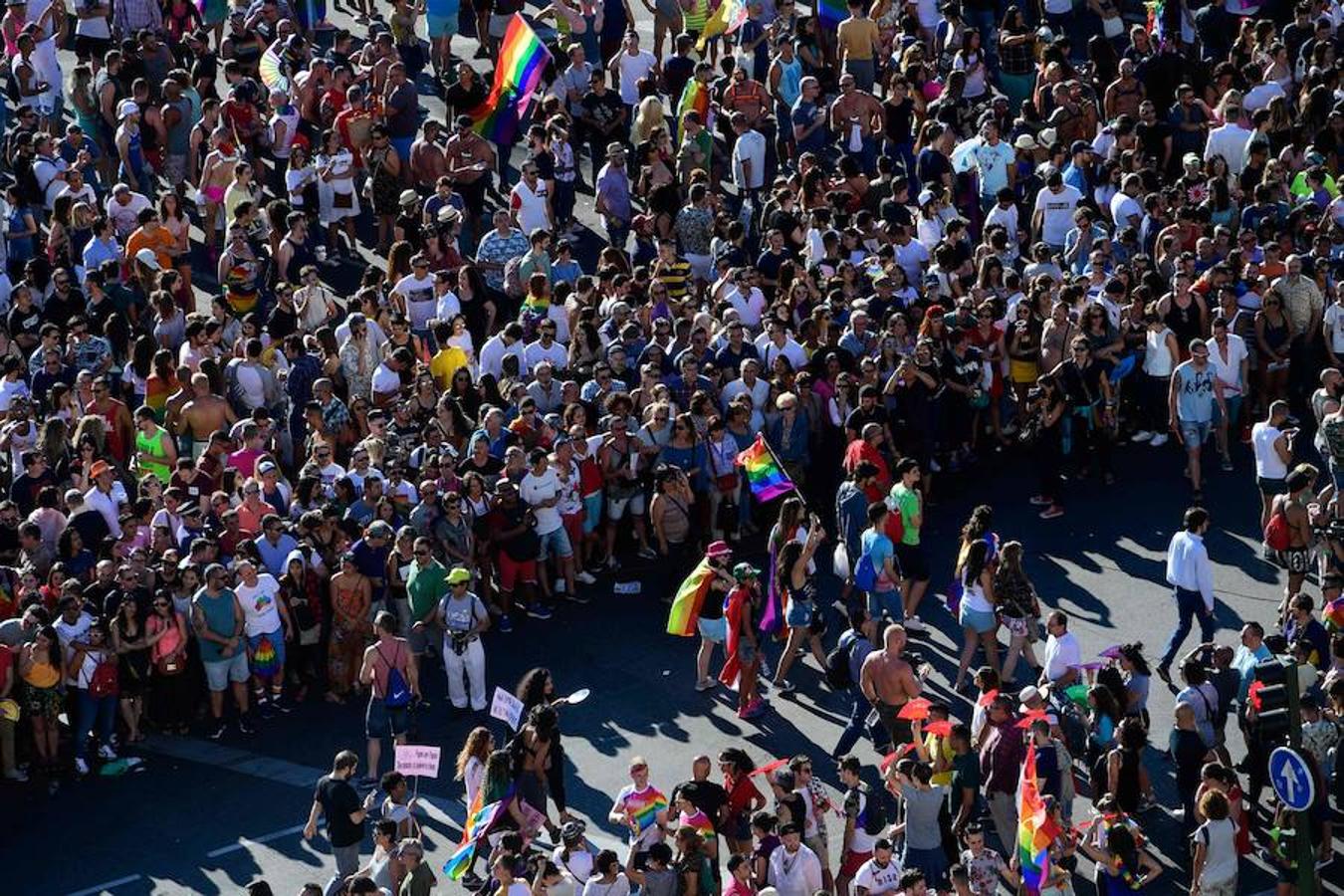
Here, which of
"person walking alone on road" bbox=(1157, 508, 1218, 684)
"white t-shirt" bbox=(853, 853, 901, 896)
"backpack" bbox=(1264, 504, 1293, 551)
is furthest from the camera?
"backpack" bbox=(1264, 504, 1293, 551)

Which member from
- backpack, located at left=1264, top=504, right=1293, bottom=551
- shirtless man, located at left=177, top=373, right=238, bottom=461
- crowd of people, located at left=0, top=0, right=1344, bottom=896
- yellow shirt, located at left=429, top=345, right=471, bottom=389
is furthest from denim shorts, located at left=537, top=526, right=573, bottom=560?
backpack, located at left=1264, top=504, right=1293, bottom=551

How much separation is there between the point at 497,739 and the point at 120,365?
6415 millimetres

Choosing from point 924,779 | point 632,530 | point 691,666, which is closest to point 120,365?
point 632,530

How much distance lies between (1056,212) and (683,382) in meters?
5.04

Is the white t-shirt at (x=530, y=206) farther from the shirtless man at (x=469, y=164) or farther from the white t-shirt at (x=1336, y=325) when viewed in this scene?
the white t-shirt at (x=1336, y=325)

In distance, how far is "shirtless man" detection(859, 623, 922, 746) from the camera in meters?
19.5

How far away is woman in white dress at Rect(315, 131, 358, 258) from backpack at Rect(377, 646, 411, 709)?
8575 mm

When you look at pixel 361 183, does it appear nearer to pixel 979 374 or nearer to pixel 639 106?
pixel 639 106

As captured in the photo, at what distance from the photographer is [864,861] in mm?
17891

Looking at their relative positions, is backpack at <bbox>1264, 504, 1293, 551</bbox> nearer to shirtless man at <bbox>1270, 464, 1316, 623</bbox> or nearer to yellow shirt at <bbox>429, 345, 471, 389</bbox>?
shirtless man at <bbox>1270, 464, 1316, 623</bbox>

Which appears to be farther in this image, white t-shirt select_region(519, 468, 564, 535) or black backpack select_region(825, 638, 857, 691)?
white t-shirt select_region(519, 468, 564, 535)

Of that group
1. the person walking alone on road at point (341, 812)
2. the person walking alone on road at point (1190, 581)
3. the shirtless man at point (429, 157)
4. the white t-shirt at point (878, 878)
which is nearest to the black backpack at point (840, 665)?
the person walking alone on road at point (1190, 581)

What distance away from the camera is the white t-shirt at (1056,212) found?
26.5m

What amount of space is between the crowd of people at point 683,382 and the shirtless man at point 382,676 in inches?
1.2
